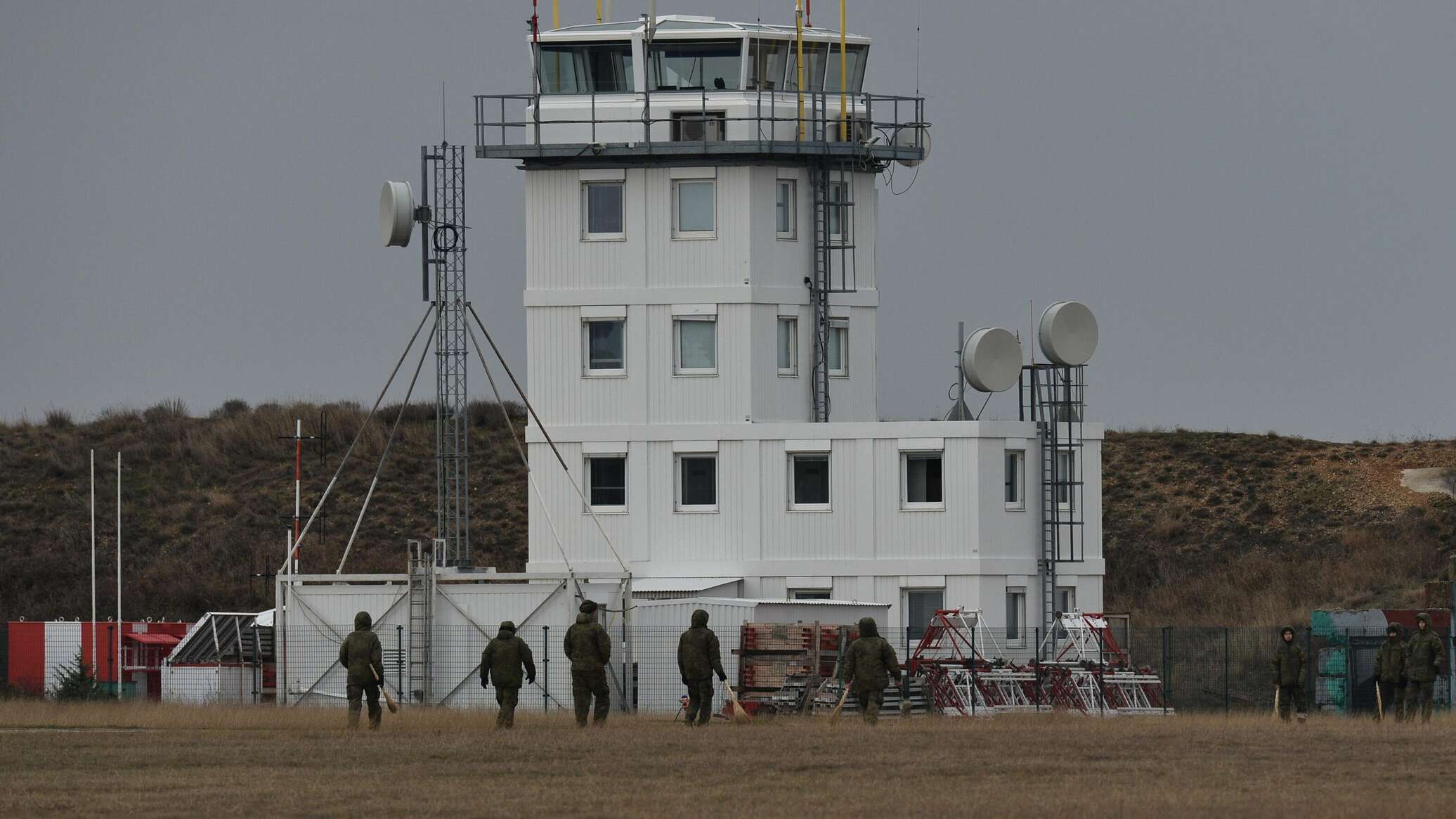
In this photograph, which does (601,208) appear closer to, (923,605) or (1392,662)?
(923,605)

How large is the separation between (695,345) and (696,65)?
5.92m

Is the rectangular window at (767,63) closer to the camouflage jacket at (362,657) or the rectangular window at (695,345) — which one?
the rectangular window at (695,345)

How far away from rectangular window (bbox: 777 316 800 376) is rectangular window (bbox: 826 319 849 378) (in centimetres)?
90

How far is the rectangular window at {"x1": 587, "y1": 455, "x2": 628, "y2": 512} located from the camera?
169 ft

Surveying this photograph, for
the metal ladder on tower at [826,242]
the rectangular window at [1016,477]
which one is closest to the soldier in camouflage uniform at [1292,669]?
the rectangular window at [1016,477]

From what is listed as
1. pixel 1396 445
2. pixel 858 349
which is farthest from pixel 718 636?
pixel 1396 445

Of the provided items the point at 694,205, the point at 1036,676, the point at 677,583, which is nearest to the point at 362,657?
the point at 1036,676

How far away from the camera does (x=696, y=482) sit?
51438 millimetres

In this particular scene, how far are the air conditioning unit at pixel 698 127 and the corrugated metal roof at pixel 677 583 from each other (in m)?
8.98

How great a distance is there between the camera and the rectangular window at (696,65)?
52344 millimetres

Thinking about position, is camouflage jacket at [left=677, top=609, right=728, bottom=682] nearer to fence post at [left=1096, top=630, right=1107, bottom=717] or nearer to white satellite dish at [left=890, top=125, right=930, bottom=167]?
fence post at [left=1096, top=630, right=1107, bottom=717]

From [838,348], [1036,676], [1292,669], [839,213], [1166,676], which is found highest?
[839,213]

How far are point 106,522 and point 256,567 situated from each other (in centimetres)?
Result: 818

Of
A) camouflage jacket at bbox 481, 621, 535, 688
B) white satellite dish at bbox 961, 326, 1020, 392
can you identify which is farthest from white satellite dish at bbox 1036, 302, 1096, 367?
camouflage jacket at bbox 481, 621, 535, 688
